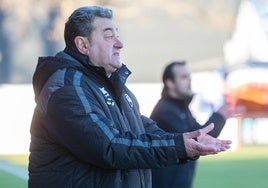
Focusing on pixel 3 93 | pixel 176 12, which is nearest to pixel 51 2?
pixel 176 12

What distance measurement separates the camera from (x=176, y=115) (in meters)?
7.47

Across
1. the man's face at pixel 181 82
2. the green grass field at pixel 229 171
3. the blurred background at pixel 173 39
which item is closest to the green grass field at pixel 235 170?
the green grass field at pixel 229 171

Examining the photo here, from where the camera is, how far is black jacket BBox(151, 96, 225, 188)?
7.32 m

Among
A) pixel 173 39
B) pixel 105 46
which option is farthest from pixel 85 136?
pixel 173 39

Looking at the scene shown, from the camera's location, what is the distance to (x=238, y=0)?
4169 centimetres

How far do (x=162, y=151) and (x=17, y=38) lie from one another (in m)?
33.3

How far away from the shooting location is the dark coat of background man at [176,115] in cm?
732

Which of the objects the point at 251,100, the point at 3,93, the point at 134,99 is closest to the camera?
the point at 134,99

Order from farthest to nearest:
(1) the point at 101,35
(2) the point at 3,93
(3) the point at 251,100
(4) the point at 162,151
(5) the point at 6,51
→ (5) the point at 6,51 → (3) the point at 251,100 → (2) the point at 3,93 → (1) the point at 101,35 → (4) the point at 162,151

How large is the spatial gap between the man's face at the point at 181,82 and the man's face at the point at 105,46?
10.7 feet

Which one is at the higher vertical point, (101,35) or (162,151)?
(101,35)

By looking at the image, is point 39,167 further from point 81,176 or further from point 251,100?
point 251,100

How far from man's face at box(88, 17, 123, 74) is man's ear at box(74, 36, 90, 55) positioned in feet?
0.07

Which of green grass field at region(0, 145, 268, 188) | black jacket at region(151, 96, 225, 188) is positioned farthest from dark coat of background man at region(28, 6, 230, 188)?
green grass field at region(0, 145, 268, 188)
